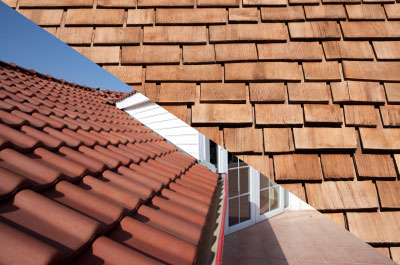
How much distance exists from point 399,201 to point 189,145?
4185mm

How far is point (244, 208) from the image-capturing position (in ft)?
20.9

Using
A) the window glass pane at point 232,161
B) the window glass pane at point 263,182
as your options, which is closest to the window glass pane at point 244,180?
the window glass pane at point 232,161

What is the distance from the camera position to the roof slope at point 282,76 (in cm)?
126

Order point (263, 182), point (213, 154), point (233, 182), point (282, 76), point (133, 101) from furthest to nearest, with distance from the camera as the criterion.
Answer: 1. point (263, 182)
2. point (233, 182)
3. point (213, 154)
4. point (133, 101)
5. point (282, 76)

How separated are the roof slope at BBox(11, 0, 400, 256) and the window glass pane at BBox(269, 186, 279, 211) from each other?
6374 millimetres

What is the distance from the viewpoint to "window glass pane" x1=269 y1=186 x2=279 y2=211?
7342 millimetres

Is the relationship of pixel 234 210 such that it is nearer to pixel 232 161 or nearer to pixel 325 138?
pixel 232 161

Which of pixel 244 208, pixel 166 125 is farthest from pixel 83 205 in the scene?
pixel 244 208

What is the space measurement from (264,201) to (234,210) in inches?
50.0

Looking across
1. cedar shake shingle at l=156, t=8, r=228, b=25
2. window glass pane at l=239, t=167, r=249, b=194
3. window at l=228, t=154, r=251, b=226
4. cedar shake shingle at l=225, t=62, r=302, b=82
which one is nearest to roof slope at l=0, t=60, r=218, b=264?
cedar shake shingle at l=225, t=62, r=302, b=82

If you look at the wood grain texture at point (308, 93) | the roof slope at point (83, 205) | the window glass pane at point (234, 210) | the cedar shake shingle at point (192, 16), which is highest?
the cedar shake shingle at point (192, 16)

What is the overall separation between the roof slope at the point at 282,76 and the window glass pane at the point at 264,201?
231 inches

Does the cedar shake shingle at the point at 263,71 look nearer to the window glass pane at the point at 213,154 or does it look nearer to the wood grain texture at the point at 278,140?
the wood grain texture at the point at 278,140

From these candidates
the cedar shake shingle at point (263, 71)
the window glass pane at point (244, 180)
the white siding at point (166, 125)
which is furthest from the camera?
the window glass pane at point (244, 180)
